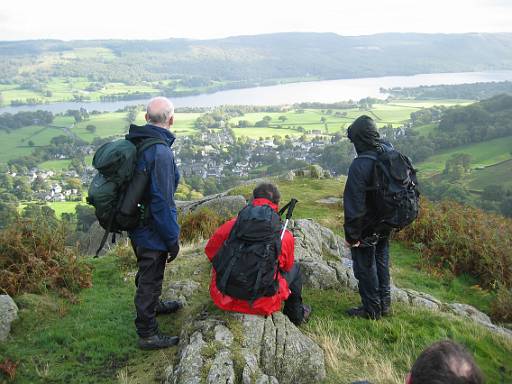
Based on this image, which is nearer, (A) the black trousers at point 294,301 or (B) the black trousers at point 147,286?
(B) the black trousers at point 147,286

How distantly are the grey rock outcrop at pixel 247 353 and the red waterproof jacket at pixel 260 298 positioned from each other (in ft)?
0.38

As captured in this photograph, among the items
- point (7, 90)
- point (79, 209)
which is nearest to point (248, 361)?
point (79, 209)

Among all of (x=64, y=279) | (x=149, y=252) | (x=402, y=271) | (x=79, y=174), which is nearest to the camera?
(x=149, y=252)

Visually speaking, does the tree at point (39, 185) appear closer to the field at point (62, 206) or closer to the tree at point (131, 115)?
the field at point (62, 206)

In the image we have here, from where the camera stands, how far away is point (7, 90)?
168875mm

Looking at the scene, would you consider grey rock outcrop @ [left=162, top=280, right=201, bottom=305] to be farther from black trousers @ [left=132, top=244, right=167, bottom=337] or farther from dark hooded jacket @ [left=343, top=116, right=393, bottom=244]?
dark hooded jacket @ [left=343, top=116, right=393, bottom=244]

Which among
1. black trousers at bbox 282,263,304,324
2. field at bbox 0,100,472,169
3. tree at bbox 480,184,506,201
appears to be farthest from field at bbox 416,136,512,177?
black trousers at bbox 282,263,304,324

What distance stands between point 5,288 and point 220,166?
64.4 meters

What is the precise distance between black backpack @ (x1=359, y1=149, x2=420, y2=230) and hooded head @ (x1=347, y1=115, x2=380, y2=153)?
0.14 metres

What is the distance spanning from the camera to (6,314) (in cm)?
650

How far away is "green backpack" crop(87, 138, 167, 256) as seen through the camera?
5156 millimetres

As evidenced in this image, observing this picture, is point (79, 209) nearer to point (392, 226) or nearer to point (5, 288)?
point (5, 288)

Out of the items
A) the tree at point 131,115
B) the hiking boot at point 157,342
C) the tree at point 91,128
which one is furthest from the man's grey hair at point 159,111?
the tree at point 131,115

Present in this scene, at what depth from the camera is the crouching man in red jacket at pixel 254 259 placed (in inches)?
198
